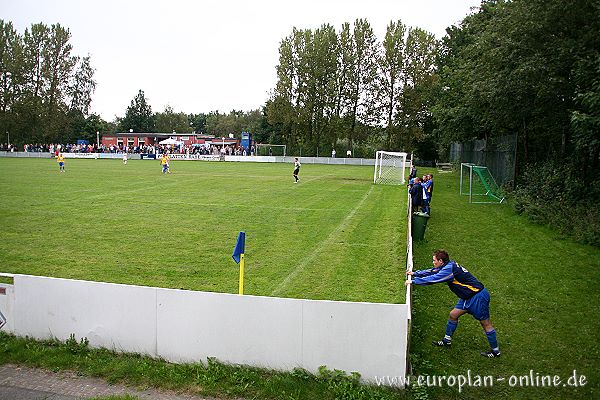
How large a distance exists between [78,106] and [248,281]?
8712cm

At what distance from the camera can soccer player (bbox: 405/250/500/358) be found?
25.2 ft

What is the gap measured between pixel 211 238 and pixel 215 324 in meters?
7.85

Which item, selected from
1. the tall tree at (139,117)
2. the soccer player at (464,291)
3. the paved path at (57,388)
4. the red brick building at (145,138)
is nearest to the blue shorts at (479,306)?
the soccer player at (464,291)

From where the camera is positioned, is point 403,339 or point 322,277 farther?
point 322,277

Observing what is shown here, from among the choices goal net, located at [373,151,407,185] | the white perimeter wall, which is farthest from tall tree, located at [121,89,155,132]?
the white perimeter wall

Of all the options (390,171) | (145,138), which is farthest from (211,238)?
(145,138)

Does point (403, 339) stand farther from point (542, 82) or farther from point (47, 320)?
point (542, 82)

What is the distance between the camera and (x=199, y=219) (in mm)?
17781

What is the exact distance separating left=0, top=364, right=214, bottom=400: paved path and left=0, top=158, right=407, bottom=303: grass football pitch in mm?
3400

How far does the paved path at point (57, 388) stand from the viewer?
634 cm

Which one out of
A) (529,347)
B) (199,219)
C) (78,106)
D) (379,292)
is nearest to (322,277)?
(379,292)

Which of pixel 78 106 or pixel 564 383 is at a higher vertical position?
pixel 78 106

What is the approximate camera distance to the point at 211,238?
14.7 m

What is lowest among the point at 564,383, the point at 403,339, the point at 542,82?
the point at 564,383
